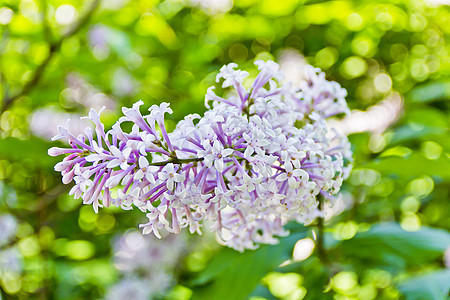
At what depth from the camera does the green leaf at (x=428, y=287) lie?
132 centimetres

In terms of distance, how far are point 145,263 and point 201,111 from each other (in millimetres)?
1791

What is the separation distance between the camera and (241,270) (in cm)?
134

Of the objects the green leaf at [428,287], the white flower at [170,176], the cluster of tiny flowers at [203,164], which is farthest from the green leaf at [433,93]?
the white flower at [170,176]

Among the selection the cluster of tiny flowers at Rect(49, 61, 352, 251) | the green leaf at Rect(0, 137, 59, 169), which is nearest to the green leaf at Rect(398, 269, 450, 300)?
the cluster of tiny flowers at Rect(49, 61, 352, 251)

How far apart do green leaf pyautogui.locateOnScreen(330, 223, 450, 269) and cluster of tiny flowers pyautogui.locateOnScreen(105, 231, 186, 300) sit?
1.50 m

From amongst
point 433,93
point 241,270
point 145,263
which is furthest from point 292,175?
point 145,263

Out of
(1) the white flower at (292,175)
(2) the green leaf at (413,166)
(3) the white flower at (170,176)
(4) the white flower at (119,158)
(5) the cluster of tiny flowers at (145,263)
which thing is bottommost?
(5) the cluster of tiny flowers at (145,263)

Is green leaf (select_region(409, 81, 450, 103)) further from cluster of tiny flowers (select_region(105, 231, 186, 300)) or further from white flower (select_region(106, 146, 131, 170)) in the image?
cluster of tiny flowers (select_region(105, 231, 186, 300))

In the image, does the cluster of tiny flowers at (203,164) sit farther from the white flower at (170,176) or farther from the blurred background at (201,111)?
the blurred background at (201,111)

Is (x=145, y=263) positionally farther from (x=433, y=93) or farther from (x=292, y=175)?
(x=292, y=175)

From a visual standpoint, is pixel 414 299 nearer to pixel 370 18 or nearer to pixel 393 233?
pixel 393 233

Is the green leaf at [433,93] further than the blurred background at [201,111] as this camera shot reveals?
Yes

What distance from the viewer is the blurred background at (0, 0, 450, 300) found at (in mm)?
1456

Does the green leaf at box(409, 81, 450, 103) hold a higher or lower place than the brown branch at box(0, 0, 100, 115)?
lower
